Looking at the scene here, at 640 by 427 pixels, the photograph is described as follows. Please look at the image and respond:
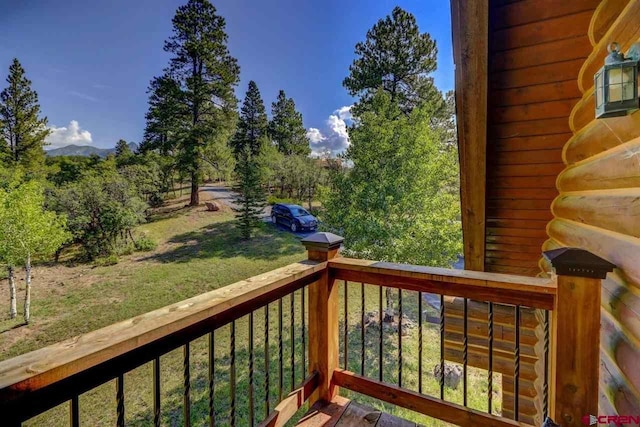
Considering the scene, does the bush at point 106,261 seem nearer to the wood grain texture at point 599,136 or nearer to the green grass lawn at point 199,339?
the green grass lawn at point 199,339

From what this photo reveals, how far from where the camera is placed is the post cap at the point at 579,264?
0.91m

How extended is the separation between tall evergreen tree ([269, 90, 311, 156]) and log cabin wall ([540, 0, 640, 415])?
2057cm

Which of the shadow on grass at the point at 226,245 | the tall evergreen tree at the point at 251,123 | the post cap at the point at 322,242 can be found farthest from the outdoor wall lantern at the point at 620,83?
the tall evergreen tree at the point at 251,123

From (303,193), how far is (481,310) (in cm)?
1383

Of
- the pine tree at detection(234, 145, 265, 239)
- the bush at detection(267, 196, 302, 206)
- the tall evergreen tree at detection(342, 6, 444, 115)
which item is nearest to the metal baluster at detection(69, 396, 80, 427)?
the tall evergreen tree at detection(342, 6, 444, 115)

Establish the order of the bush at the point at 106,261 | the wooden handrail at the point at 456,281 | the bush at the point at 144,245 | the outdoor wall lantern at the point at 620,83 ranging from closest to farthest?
the outdoor wall lantern at the point at 620,83 → the wooden handrail at the point at 456,281 → the bush at the point at 106,261 → the bush at the point at 144,245

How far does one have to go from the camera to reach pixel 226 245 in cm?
1078

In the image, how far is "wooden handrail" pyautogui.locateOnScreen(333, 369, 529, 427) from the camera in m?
1.23

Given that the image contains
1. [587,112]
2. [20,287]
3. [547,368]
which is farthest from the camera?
[20,287]

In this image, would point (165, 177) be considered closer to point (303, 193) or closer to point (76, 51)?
point (76, 51)

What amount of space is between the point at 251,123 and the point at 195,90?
23.6ft

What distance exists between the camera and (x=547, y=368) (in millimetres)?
1208

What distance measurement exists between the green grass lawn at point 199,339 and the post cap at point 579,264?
1.16 meters

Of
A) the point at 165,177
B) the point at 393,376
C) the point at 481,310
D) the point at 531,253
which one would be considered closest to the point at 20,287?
the point at 165,177
